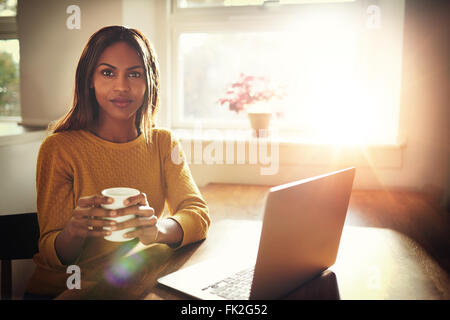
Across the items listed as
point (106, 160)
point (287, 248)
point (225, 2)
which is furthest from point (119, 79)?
point (225, 2)

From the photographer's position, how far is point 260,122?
6.82 ft

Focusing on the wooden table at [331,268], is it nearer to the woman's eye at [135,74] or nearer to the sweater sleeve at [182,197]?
the sweater sleeve at [182,197]

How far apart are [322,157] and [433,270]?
3.76 feet

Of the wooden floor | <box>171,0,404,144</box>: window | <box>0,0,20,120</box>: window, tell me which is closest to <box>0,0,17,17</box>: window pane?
<box>0,0,20,120</box>: window

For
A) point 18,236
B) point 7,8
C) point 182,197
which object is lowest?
point 18,236

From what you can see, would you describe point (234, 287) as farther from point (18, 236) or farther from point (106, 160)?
point (18, 236)

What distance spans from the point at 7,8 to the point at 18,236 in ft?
4.98

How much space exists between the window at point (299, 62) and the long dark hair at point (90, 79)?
108cm

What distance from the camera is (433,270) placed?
2.83 ft

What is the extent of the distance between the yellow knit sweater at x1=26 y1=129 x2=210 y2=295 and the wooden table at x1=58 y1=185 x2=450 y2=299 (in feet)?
0.30

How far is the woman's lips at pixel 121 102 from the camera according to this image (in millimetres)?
1136

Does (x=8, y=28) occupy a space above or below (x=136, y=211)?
above

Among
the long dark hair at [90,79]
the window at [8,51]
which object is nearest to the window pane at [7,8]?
the window at [8,51]
